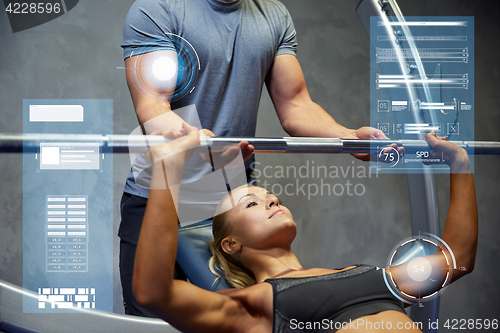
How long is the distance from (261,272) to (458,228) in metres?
0.33

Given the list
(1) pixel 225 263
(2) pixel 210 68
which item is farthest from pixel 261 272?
(2) pixel 210 68

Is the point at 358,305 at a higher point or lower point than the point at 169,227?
lower

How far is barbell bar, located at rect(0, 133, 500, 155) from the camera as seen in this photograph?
49 centimetres

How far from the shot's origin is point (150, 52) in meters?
0.65

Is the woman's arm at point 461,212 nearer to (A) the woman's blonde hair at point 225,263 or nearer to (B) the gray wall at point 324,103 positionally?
(A) the woman's blonde hair at point 225,263

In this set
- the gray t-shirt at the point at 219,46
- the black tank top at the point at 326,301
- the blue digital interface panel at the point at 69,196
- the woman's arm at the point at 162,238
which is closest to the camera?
the woman's arm at the point at 162,238

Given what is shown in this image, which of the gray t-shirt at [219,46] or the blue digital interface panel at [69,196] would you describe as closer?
the gray t-shirt at [219,46]

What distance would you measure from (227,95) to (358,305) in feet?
1.37

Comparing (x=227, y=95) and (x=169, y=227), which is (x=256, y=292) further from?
(x=227, y=95)

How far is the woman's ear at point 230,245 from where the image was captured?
0.73 m

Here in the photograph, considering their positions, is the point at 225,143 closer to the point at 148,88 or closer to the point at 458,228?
the point at 148,88

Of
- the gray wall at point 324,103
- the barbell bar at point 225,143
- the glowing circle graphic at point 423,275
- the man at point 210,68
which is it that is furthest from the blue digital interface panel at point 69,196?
the glowing circle graphic at point 423,275

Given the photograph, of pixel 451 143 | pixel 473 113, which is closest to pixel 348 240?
pixel 473 113

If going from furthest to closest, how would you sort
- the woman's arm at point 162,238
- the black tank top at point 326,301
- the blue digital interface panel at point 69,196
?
the blue digital interface panel at point 69,196
the black tank top at point 326,301
the woman's arm at point 162,238
